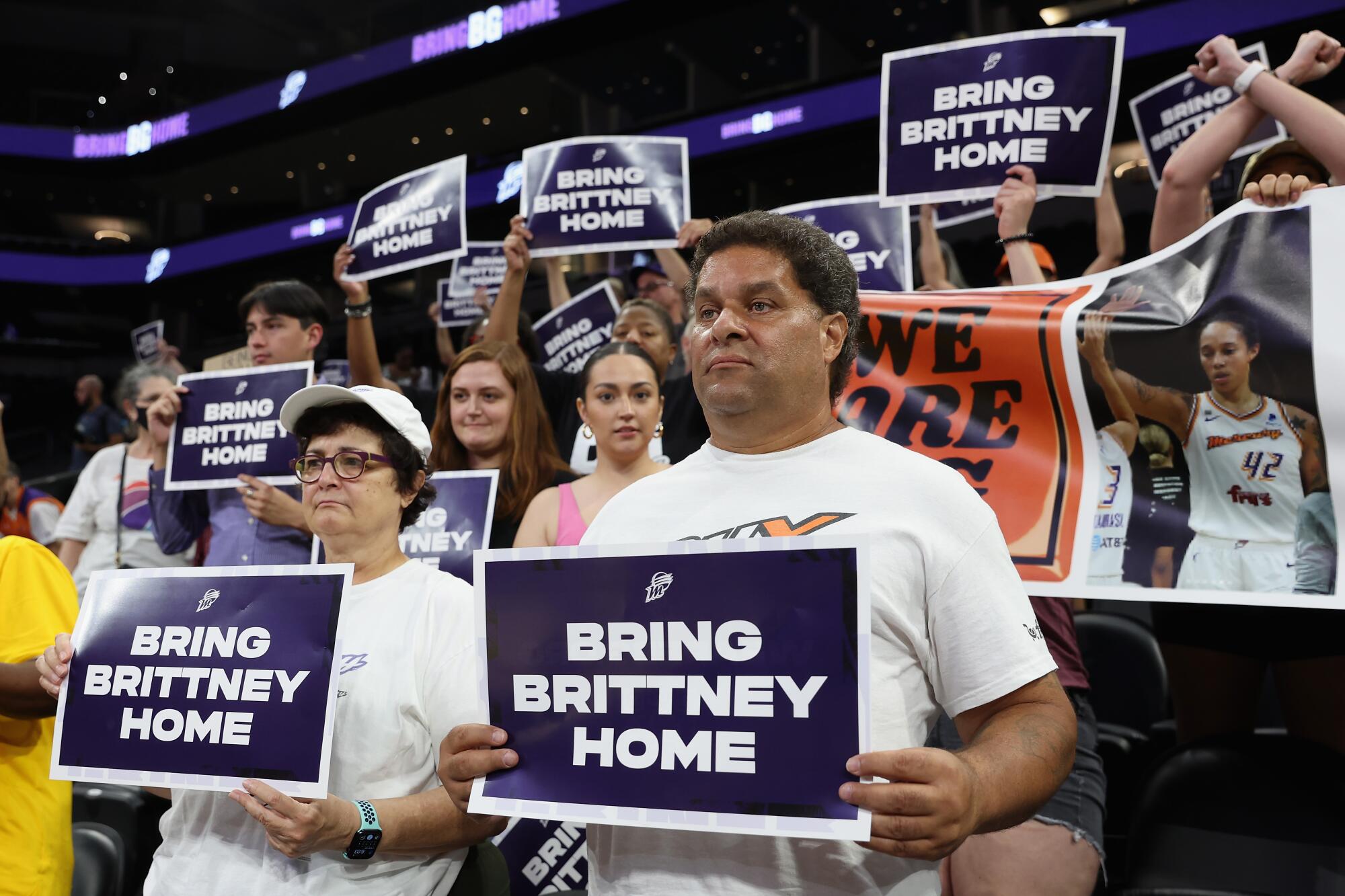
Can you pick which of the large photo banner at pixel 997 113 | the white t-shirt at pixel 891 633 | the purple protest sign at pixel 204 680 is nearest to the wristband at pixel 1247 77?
the large photo banner at pixel 997 113

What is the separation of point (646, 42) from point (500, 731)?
47.3ft

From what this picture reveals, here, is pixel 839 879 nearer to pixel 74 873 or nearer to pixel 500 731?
pixel 500 731

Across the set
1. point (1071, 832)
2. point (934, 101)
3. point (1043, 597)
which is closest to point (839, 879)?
point (1071, 832)

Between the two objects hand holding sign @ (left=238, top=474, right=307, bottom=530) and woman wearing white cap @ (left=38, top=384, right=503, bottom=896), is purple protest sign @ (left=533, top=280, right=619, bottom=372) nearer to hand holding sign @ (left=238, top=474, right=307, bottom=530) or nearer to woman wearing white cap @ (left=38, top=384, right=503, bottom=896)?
hand holding sign @ (left=238, top=474, right=307, bottom=530)

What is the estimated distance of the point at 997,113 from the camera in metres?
3.44

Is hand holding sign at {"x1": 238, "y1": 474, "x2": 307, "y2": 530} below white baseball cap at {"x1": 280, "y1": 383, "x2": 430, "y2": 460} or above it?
below

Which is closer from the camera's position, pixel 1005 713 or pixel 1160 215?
pixel 1005 713

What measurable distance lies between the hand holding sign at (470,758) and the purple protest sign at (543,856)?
1282 millimetres

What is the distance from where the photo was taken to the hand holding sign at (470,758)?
1.49 metres

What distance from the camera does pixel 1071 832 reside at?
2234 mm

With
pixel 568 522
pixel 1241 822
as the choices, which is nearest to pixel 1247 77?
pixel 1241 822

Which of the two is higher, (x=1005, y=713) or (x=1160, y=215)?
(x=1160, y=215)

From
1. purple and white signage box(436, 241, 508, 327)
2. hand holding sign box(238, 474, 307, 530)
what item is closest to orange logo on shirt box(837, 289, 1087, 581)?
hand holding sign box(238, 474, 307, 530)

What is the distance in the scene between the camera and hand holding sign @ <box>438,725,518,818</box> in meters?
1.49
